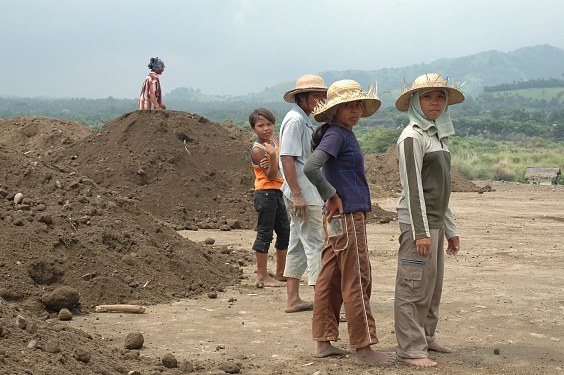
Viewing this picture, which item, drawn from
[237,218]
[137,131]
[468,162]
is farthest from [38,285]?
[468,162]

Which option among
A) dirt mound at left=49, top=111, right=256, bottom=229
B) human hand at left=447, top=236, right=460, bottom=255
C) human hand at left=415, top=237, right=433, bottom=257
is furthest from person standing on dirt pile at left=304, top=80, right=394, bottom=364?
dirt mound at left=49, top=111, right=256, bottom=229

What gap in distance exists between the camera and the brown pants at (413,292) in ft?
18.6

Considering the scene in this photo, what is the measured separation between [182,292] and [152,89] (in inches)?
362

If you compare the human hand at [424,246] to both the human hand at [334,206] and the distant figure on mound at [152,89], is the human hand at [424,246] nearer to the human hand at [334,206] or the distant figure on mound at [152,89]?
the human hand at [334,206]

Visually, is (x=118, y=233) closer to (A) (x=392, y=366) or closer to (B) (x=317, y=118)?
(B) (x=317, y=118)

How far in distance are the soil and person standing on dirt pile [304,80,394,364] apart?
0.76 feet

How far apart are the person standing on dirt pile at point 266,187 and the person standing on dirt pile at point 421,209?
255 centimetres

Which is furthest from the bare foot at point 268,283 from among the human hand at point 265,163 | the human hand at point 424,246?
the human hand at point 424,246

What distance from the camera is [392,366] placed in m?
5.65

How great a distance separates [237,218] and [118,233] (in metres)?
6.04

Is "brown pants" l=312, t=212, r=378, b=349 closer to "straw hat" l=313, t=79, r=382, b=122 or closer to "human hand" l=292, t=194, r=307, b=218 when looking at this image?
"straw hat" l=313, t=79, r=382, b=122

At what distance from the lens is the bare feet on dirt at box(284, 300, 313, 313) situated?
290 inches

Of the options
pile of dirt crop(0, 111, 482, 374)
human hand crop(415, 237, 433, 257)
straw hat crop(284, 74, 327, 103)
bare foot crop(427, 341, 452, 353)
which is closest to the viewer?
pile of dirt crop(0, 111, 482, 374)

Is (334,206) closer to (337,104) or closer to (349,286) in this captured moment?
(349,286)
